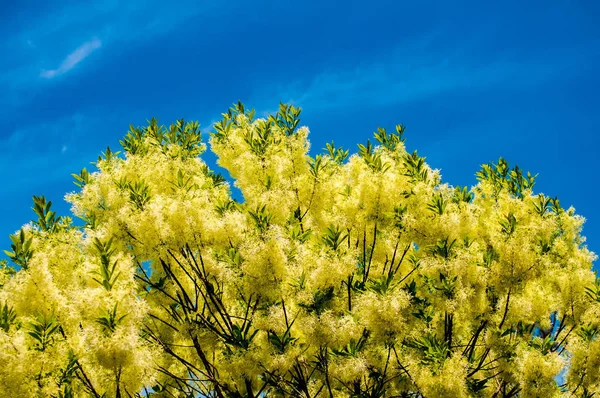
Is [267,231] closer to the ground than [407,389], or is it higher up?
higher up

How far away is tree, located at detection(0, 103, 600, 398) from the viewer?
7.43 meters

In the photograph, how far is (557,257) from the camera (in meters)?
12.1

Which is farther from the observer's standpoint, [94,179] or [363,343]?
[94,179]

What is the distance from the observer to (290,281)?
8.43 metres

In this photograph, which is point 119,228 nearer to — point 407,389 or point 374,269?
point 374,269

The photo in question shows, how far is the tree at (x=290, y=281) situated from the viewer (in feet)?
24.4

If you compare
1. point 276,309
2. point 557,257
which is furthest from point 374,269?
point 557,257

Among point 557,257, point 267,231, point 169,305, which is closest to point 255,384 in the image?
point 169,305

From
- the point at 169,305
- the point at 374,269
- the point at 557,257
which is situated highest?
the point at 557,257

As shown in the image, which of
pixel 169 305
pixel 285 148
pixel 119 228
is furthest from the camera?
pixel 285 148

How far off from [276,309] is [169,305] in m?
2.74

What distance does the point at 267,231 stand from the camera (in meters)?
8.47

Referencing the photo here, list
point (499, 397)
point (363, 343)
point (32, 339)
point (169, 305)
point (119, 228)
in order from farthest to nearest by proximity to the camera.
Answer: point (499, 397) < point (169, 305) < point (119, 228) < point (363, 343) < point (32, 339)

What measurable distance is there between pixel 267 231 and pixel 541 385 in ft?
19.4
